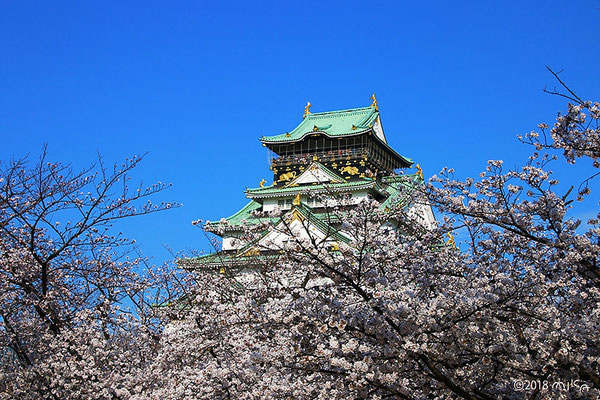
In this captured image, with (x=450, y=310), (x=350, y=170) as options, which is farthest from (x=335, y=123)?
(x=450, y=310)

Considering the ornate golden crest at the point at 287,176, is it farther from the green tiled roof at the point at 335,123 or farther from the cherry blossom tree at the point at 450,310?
the cherry blossom tree at the point at 450,310

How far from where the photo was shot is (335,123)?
3869cm

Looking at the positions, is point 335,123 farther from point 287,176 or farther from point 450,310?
point 450,310

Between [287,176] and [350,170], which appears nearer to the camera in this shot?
[350,170]

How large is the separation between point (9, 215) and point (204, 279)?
584 centimetres

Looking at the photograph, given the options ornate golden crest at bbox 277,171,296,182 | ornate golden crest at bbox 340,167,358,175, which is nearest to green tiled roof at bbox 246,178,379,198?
ornate golden crest at bbox 277,171,296,182

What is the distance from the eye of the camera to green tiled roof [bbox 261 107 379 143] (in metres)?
36.3

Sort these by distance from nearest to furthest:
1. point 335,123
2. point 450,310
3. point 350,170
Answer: point 450,310, point 350,170, point 335,123

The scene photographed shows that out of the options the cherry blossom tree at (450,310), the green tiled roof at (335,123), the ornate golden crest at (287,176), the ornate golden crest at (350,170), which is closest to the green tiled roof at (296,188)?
the ornate golden crest at (287,176)

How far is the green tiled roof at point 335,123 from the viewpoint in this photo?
36.3 metres

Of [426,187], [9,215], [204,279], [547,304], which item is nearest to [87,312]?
[9,215]

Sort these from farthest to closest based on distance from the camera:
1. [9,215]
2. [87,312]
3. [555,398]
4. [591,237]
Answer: [87,312] → [9,215] → [591,237] → [555,398]

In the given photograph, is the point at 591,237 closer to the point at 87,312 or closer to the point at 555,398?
the point at 555,398

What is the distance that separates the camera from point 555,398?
6.09 m
